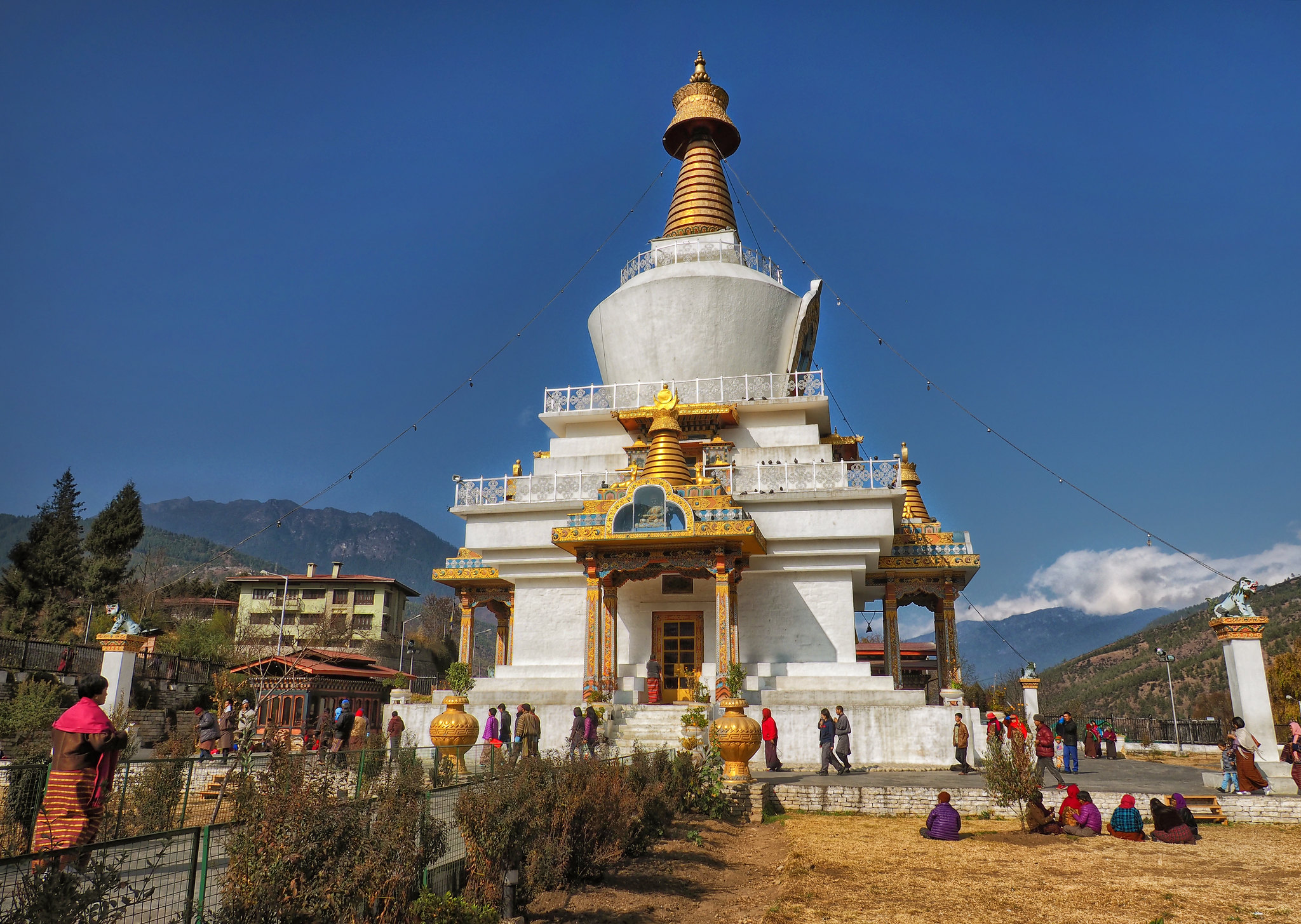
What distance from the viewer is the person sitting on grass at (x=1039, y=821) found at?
12.6 metres

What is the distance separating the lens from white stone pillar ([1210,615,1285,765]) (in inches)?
619

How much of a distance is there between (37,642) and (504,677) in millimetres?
16095

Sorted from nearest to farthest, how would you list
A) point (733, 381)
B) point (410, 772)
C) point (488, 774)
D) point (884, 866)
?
point (410, 772), point (488, 774), point (884, 866), point (733, 381)

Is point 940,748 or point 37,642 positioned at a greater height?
point 37,642

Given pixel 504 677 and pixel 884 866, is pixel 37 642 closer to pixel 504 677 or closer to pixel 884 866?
pixel 504 677

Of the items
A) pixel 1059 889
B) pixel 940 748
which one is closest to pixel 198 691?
pixel 940 748

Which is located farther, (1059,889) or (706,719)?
(706,719)

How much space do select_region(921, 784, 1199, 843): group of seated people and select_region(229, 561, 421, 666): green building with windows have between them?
55405 mm

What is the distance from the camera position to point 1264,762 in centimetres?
1520

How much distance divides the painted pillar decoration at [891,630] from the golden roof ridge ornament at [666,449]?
8.59 m

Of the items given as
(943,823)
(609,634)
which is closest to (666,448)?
(609,634)

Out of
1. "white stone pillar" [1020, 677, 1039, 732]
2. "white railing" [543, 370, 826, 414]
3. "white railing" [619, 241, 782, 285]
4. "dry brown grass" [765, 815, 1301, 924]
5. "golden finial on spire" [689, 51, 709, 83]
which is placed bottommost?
"dry brown grass" [765, 815, 1301, 924]

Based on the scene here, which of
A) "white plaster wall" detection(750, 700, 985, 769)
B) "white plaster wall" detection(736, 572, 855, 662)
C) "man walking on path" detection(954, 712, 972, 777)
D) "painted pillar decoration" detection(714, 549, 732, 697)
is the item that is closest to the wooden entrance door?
"white plaster wall" detection(736, 572, 855, 662)

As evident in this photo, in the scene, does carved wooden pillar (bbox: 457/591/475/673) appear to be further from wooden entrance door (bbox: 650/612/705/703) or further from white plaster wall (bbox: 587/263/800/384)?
white plaster wall (bbox: 587/263/800/384)
